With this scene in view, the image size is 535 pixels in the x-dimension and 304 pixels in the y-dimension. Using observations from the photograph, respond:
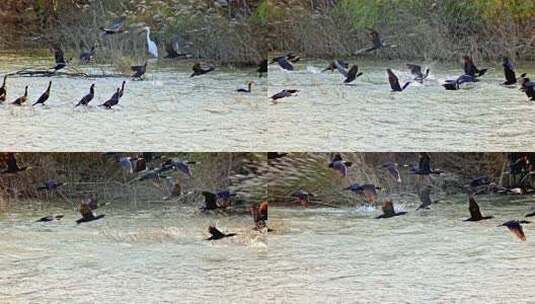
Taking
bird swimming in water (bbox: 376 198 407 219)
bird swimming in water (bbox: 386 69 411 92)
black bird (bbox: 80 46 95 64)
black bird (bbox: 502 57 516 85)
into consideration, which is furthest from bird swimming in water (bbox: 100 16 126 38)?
black bird (bbox: 502 57 516 85)

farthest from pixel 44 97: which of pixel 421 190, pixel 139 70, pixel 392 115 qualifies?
pixel 421 190

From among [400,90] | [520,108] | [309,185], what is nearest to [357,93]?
[400,90]

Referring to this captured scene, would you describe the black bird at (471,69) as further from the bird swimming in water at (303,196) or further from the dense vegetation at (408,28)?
the bird swimming in water at (303,196)

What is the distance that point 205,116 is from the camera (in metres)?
2.59

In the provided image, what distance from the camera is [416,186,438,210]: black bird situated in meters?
2.61

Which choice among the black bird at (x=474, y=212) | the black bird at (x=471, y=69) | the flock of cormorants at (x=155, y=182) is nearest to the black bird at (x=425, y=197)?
the black bird at (x=474, y=212)

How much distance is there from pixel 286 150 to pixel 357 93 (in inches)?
10.2

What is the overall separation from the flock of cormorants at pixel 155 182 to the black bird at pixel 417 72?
0.56m

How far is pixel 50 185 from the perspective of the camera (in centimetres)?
260

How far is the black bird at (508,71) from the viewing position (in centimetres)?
256

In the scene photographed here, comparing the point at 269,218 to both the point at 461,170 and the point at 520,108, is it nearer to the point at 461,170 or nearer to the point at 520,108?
the point at 461,170

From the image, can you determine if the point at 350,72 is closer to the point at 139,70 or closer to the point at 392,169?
the point at 392,169

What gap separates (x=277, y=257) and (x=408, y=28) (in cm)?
75

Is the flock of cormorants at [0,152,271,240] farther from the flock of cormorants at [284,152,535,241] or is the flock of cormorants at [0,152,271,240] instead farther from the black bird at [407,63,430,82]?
the black bird at [407,63,430,82]
